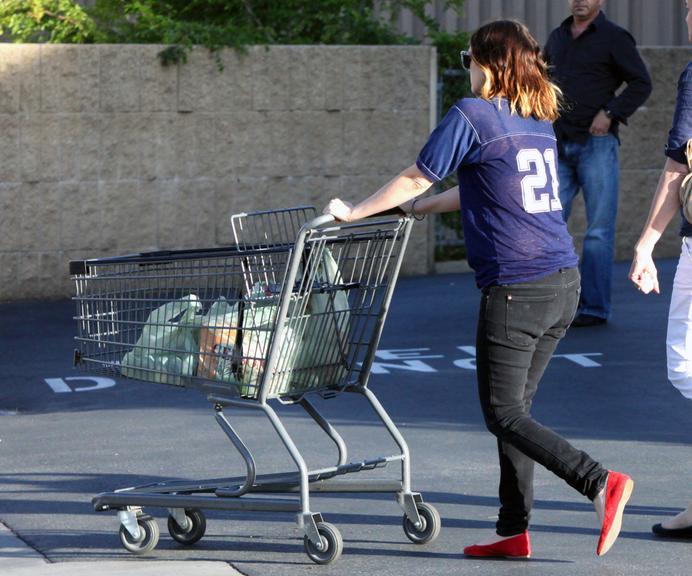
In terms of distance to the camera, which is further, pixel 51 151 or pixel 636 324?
pixel 51 151

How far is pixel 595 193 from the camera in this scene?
31.1ft

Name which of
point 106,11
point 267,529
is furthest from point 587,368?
point 106,11

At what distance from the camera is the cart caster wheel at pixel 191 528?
516 cm

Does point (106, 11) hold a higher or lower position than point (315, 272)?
higher

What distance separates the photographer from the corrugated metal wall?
16.1 metres

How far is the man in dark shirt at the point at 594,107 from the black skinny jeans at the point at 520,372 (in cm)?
475

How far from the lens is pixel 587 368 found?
332 inches

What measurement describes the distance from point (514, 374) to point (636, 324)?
5375 millimetres

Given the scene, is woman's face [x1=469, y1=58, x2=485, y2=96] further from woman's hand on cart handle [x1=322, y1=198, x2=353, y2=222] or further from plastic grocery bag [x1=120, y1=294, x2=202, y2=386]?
plastic grocery bag [x1=120, y1=294, x2=202, y2=386]

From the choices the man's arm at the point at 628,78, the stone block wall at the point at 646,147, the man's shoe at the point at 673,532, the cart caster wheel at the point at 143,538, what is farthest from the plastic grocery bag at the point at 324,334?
the stone block wall at the point at 646,147

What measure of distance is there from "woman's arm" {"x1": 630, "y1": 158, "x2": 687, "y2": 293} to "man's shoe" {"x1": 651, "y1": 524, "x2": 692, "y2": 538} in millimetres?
891

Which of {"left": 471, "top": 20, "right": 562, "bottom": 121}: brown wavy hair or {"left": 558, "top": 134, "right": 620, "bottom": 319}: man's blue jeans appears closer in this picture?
{"left": 471, "top": 20, "right": 562, "bottom": 121}: brown wavy hair

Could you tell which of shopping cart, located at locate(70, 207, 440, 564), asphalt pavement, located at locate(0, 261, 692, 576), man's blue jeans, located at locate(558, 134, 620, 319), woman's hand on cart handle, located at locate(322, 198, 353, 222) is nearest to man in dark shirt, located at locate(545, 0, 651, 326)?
man's blue jeans, located at locate(558, 134, 620, 319)

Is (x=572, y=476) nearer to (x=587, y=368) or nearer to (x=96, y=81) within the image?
(x=587, y=368)
